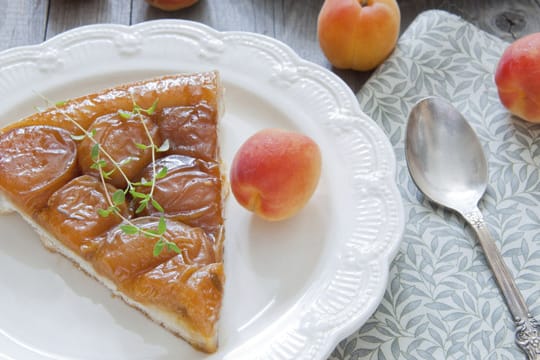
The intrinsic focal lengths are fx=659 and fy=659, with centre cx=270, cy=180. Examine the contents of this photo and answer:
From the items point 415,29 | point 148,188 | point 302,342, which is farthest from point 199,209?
point 415,29

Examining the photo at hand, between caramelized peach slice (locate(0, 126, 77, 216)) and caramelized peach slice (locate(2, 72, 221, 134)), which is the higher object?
caramelized peach slice (locate(2, 72, 221, 134))

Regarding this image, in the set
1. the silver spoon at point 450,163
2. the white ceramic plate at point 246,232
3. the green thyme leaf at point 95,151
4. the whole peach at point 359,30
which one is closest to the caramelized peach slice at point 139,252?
the white ceramic plate at point 246,232

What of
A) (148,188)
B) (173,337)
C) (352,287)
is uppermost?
(148,188)

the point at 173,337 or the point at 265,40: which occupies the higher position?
the point at 265,40

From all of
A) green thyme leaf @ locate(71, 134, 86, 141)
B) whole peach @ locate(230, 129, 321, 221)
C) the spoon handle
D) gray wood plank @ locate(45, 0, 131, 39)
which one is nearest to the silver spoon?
the spoon handle

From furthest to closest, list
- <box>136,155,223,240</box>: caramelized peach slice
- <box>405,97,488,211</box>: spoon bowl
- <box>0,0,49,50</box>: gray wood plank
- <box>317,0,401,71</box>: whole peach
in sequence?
<box>0,0,49,50</box>: gray wood plank → <box>317,0,401,71</box>: whole peach → <box>405,97,488,211</box>: spoon bowl → <box>136,155,223,240</box>: caramelized peach slice

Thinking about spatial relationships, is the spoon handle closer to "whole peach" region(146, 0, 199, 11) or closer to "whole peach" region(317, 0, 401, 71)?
"whole peach" region(317, 0, 401, 71)

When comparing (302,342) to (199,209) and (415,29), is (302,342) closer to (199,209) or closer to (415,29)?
(199,209)

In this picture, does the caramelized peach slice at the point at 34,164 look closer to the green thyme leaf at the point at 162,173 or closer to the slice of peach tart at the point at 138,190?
the slice of peach tart at the point at 138,190

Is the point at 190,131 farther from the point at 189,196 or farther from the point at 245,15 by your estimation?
the point at 245,15
